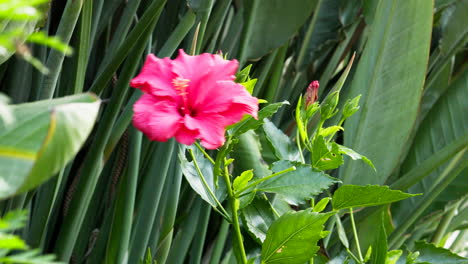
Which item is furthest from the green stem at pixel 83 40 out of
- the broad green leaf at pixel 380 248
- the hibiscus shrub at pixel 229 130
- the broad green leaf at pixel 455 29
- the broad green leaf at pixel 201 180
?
the broad green leaf at pixel 455 29

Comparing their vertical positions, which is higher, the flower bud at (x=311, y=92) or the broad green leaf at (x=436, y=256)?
the flower bud at (x=311, y=92)

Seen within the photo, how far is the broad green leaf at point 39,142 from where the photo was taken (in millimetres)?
143

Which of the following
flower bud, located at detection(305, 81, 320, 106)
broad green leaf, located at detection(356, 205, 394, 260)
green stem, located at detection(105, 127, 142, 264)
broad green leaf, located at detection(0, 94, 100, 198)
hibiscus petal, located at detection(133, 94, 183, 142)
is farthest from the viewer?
broad green leaf, located at detection(356, 205, 394, 260)

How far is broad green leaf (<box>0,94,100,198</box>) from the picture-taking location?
0.14 m

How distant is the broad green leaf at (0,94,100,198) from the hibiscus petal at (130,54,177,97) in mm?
125

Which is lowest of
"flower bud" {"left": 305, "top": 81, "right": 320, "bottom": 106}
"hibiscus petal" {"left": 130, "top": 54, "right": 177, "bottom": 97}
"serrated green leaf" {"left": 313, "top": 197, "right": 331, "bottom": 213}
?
"serrated green leaf" {"left": 313, "top": 197, "right": 331, "bottom": 213}

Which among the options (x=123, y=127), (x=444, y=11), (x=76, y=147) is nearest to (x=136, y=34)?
(x=123, y=127)

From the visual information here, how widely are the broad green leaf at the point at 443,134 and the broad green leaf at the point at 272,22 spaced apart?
9.6 inches

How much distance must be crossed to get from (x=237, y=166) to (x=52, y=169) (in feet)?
1.03

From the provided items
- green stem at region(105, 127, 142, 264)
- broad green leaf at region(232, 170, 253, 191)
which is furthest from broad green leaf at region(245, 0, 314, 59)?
broad green leaf at region(232, 170, 253, 191)

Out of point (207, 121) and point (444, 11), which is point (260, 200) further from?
point (444, 11)

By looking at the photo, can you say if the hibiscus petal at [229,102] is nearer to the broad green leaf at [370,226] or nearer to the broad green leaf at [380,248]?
the broad green leaf at [380,248]

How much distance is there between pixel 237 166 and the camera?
0.46 meters

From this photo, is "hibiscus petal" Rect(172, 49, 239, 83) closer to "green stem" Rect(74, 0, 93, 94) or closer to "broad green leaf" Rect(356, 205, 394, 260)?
"green stem" Rect(74, 0, 93, 94)
